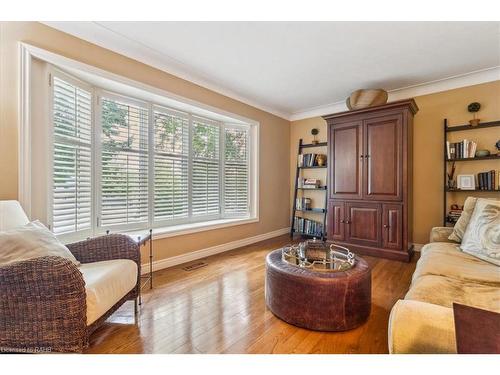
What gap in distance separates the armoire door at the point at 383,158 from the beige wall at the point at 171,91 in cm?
160

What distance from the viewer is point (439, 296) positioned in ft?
4.15

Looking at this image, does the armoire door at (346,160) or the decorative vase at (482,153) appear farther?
the armoire door at (346,160)

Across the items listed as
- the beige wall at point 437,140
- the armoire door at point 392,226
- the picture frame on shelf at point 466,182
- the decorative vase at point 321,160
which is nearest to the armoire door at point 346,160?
the armoire door at point 392,226

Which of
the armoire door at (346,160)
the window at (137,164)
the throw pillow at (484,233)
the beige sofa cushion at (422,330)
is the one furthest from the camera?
the armoire door at (346,160)

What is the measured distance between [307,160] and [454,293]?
10.8ft

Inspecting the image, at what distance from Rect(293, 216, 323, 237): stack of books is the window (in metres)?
0.97

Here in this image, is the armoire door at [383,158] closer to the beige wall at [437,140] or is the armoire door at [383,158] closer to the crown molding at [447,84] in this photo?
the beige wall at [437,140]

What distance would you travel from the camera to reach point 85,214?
7.91 feet

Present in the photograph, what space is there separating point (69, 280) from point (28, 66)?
5.83ft

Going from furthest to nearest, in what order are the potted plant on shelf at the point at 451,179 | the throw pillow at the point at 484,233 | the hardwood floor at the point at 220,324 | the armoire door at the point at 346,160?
the armoire door at the point at 346,160 → the potted plant on shelf at the point at 451,179 → the throw pillow at the point at 484,233 → the hardwood floor at the point at 220,324

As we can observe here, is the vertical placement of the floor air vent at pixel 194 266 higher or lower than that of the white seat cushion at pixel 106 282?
lower

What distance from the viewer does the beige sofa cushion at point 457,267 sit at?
1.46 meters
